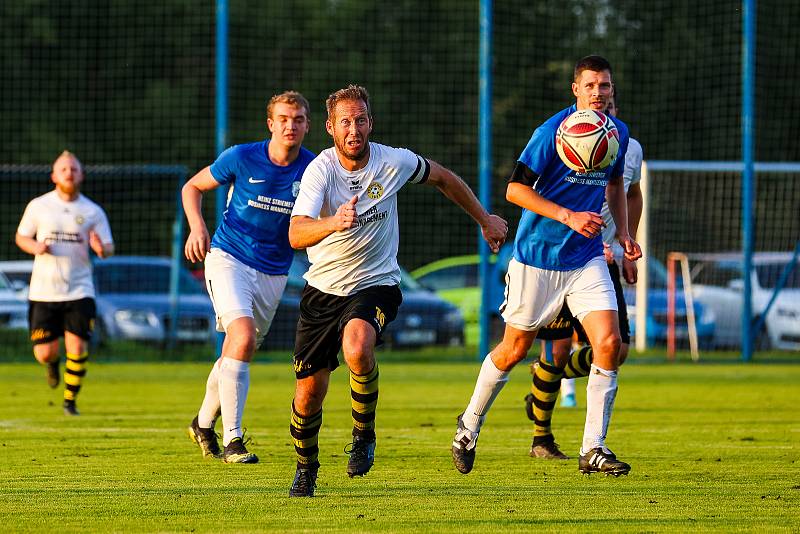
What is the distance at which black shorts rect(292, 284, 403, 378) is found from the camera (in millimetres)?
6969

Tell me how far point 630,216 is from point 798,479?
2.01m

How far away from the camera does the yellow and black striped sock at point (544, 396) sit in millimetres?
8523

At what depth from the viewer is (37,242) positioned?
12.1 metres

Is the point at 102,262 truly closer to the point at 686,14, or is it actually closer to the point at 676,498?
the point at 686,14

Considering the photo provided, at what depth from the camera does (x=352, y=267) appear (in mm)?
7141

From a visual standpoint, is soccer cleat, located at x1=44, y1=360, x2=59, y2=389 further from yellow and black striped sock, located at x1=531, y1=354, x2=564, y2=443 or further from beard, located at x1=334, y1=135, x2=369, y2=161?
beard, located at x1=334, y1=135, x2=369, y2=161

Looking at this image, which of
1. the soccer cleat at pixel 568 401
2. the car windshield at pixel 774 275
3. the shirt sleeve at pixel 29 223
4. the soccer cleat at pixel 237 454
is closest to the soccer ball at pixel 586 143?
the soccer cleat at pixel 237 454

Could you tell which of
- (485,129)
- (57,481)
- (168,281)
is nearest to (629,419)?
(57,481)

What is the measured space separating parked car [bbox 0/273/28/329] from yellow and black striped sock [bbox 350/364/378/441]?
46.8ft

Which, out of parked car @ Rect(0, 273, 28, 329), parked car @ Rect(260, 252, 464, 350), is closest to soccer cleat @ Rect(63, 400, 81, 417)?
parked car @ Rect(260, 252, 464, 350)

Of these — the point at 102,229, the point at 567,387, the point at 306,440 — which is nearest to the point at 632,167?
the point at 306,440

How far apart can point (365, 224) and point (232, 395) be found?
1704mm

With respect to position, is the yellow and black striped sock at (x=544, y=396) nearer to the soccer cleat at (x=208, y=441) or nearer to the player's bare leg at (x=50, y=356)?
the soccer cleat at (x=208, y=441)

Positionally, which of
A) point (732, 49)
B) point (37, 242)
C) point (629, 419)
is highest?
point (732, 49)
